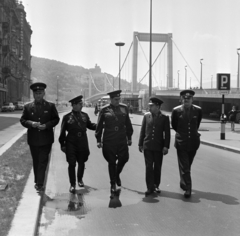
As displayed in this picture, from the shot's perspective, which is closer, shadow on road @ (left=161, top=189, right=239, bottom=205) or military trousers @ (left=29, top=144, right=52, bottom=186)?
shadow on road @ (left=161, top=189, right=239, bottom=205)

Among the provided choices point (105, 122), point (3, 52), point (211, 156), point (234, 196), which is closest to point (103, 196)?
point (105, 122)

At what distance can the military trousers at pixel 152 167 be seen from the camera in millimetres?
6676

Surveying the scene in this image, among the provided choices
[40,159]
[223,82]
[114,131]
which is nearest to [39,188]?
[40,159]

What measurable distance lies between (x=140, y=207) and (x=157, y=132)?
1362 millimetres

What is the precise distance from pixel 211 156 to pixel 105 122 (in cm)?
621

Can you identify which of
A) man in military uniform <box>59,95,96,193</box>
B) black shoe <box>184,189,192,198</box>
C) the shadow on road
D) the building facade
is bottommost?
the shadow on road

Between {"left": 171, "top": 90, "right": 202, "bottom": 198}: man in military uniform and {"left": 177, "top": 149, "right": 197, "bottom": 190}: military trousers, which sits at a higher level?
{"left": 171, "top": 90, "right": 202, "bottom": 198}: man in military uniform

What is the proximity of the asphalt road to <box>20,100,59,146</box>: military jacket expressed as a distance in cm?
88

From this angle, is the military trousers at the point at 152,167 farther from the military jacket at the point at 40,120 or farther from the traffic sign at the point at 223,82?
the traffic sign at the point at 223,82

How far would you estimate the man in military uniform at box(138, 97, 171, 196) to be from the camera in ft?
22.0

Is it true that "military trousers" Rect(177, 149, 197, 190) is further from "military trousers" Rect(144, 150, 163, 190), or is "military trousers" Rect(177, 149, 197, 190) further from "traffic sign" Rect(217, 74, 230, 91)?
"traffic sign" Rect(217, 74, 230, 91)

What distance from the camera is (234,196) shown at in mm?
6578

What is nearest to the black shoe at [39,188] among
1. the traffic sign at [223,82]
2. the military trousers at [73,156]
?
the military trousers at [73,156]

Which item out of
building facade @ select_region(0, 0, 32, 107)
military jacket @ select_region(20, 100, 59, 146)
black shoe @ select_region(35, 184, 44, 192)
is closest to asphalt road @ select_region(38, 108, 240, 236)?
black shoe @ select_region(35, 184, 44, 192)
